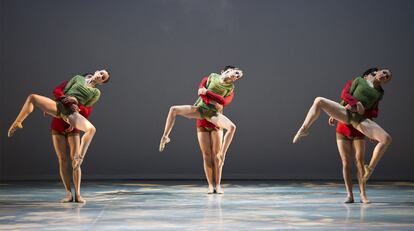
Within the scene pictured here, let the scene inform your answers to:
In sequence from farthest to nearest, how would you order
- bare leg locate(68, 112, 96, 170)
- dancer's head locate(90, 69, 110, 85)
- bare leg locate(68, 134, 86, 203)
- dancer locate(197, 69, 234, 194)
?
dancer locate(197, 69, 234, 194), dancer's head locate(90, 69, 110, 85), bare leg locate(68, 134, 86, 203), bare leg locate(68, 112, 96, 170)

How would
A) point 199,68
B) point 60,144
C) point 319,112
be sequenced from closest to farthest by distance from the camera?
point 319,112, point 60,144, point 199,68

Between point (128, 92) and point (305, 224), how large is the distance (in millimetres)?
6390

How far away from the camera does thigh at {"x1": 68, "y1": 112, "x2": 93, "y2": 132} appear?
7.69m

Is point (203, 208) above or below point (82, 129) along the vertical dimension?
below

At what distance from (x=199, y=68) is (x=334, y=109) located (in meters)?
4.65

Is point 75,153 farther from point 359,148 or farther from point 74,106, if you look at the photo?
point 359,148

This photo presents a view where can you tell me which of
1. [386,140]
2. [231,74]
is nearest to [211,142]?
[231,74]

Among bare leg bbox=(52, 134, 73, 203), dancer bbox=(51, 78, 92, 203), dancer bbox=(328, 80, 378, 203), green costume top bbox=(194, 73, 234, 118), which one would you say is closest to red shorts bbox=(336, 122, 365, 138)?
dancer bbox=(328, 80, 378, 203)

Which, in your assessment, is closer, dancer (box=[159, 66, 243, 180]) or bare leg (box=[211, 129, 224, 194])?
dancer (box=[159, 66, 243, 180])

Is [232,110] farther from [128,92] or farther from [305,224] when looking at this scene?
[305,224]

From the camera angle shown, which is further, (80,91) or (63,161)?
(63,161)

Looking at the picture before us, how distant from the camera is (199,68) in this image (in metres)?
12.0

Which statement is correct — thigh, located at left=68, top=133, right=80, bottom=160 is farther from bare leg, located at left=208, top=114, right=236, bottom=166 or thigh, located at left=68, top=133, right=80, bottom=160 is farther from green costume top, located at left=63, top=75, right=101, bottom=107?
bare leg, located at left=208, top=114, right=236, bottom=166

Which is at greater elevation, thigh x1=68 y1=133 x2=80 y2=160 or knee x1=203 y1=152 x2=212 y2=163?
thigh x1=68 y1=133 x2=80 y2=160
